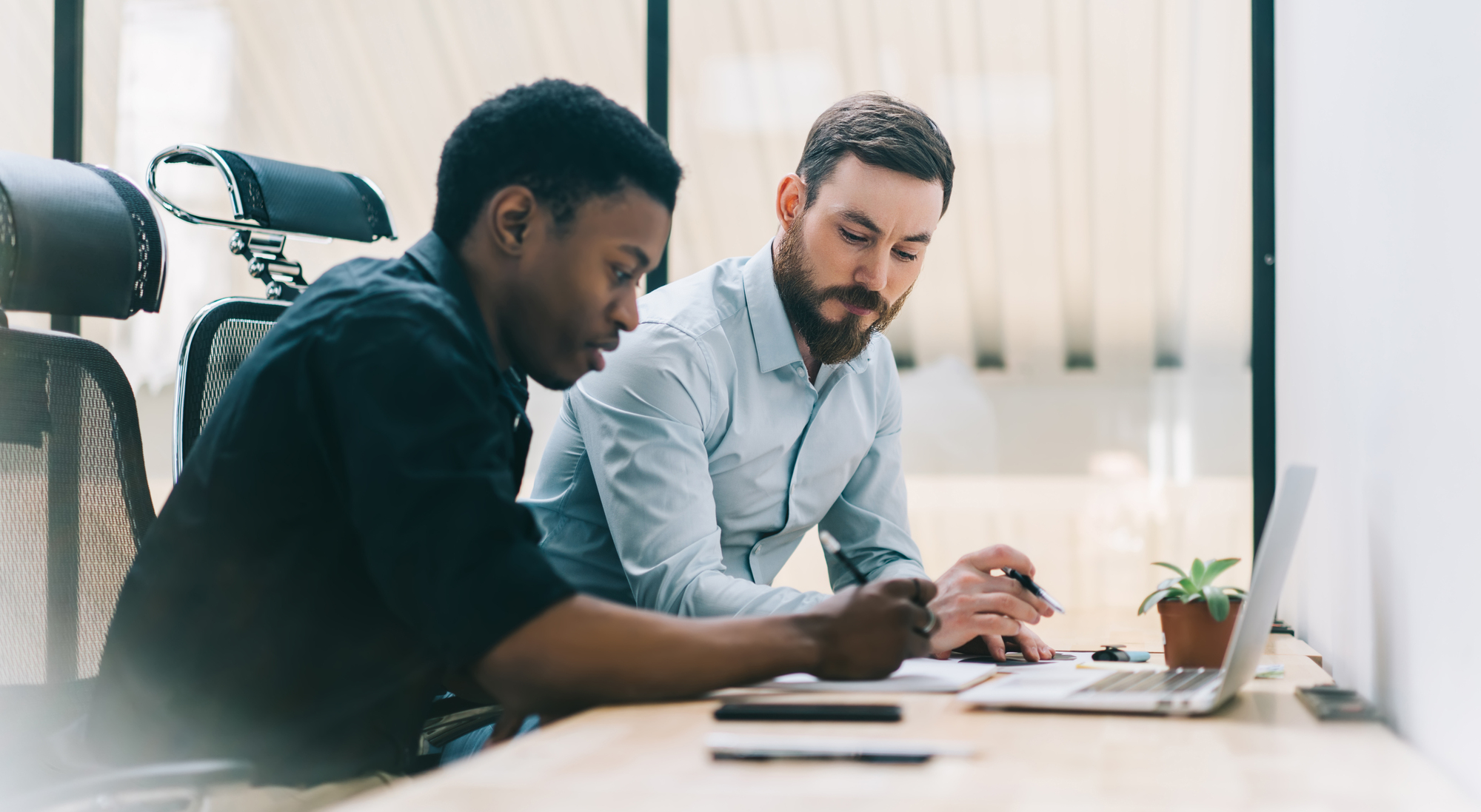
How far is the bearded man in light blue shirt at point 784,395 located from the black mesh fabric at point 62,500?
0.56 meters

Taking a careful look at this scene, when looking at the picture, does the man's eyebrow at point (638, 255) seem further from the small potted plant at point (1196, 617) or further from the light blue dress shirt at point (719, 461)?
the small potted plant at point (1196, 617)

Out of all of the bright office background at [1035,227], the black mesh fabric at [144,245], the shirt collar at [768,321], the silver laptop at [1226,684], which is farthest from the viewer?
the bright office background at [1035,227]

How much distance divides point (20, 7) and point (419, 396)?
3084 mm

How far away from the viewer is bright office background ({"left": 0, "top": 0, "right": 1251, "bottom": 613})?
2.34 m

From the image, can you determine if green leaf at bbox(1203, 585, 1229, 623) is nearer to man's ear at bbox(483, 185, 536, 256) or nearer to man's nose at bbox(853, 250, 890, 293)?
man's nose at bbox(853, 250, 890, 293)

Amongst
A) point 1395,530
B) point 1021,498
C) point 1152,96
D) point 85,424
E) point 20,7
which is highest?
point 20,7

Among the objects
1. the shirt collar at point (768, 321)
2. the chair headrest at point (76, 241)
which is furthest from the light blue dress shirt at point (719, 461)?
the chair headrest at point (76, 241)

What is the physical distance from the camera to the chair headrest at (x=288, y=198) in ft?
5.05

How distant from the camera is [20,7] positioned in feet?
10.1

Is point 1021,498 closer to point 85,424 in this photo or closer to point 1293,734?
point 1293,734

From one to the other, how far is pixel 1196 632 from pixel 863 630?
53 centimetres

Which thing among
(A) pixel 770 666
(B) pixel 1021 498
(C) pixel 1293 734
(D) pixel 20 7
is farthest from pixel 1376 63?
(D) pixel 20 7

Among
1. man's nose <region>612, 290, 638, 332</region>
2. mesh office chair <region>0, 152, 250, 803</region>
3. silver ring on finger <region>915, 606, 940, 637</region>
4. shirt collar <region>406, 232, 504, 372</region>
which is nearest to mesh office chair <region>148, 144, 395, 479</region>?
mesh office chair <region>0, 152, 250, 803</region>

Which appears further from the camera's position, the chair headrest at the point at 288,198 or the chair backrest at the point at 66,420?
the chair headrest at the point at 288,198
